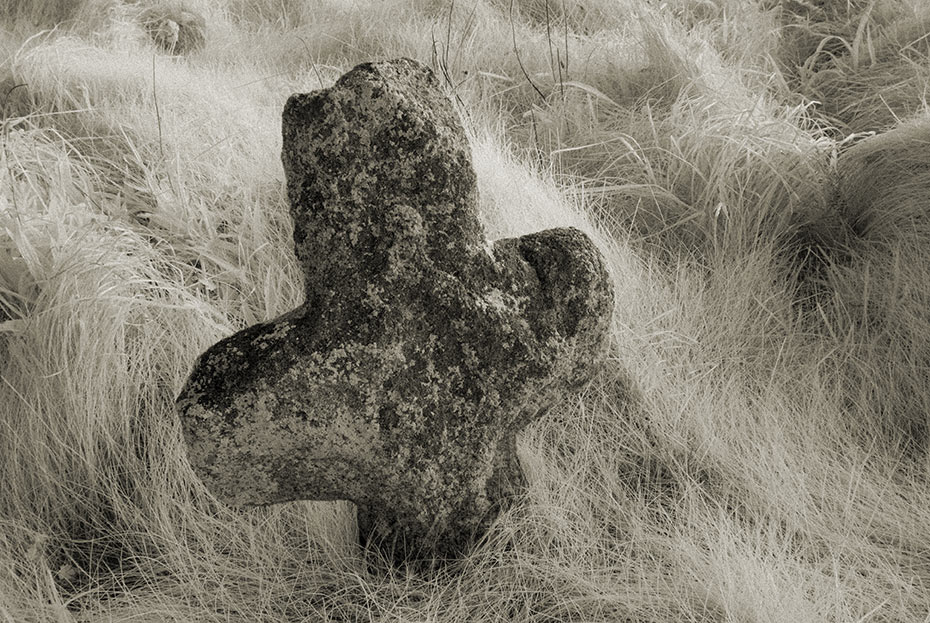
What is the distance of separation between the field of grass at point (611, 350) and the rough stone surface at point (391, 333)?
0.53 ft

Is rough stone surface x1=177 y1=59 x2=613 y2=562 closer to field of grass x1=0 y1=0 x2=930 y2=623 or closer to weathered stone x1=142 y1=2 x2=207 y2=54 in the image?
field of grass x1=0 y1=0 x2=930 y2=623

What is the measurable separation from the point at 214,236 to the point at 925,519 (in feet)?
5.45

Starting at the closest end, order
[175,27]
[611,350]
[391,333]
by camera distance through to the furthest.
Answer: [391,333] < [611,350] < [175,27]

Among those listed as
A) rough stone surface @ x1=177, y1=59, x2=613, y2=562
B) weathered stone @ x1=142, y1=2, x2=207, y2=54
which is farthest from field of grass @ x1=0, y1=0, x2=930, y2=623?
weathered stone @ x1=142, y1=2, x2=207, y2=54

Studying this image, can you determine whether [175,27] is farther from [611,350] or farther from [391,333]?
[391,333]

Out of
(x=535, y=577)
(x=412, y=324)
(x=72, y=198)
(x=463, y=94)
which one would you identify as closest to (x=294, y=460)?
(x=412, y=324)

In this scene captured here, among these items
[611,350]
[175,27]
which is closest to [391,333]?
[611,350]

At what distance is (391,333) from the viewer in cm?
131

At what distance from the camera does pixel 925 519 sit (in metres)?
1.55

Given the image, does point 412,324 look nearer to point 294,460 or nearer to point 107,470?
point 294,460

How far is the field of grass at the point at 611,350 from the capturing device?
1.46 meters

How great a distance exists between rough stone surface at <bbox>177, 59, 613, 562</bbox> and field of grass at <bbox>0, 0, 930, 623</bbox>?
16 cm

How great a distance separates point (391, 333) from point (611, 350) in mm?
728

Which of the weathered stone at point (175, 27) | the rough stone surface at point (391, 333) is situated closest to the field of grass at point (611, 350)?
the rough stone surface at point (391, 333)
